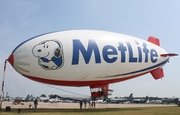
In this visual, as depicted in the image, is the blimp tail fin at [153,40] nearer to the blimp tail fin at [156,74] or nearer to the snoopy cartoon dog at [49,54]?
the blimp tail fin at [156,74]

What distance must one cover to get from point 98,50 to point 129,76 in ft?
17.0

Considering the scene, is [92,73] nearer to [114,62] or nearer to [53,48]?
[114,62]

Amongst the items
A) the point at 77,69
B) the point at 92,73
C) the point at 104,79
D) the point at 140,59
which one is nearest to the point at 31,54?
the point at 77,69

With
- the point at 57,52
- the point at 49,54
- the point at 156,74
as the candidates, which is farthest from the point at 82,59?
the point at 156,74

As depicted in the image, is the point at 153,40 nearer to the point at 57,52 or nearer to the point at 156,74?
the point at 156,74

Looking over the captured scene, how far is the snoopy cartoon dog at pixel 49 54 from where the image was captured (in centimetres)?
2008

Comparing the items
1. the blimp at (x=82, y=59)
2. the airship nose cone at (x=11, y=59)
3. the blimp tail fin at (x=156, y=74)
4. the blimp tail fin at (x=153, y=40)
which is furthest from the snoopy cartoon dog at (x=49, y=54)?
the blimp tail fin at (x=153, y=40)

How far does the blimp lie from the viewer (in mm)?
20188

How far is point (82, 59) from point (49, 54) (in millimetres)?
3270

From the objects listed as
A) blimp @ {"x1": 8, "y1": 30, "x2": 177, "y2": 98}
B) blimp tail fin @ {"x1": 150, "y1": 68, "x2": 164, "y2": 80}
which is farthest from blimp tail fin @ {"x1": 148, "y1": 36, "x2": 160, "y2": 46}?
blimp tail fin @ {"x1": 150, "y1": 68, "x2": 164, "y2": 80}

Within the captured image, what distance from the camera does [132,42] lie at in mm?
23797

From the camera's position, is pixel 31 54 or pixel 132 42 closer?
pixel 31 54

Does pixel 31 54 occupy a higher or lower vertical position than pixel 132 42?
lower

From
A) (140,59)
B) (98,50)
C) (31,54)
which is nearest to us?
(31,54)
